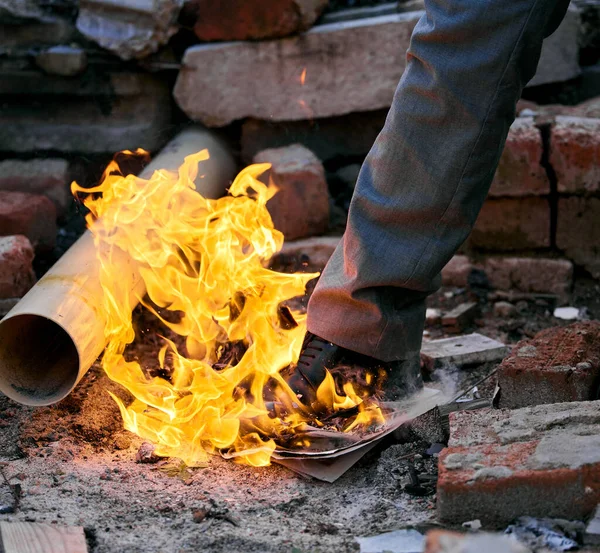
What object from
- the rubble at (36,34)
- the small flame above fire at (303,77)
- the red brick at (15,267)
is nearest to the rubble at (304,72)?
the small flame above fire at (303,77)

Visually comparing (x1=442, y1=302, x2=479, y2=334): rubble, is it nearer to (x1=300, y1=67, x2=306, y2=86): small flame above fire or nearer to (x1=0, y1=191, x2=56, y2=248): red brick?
(x1=300, y1=67, x2=306, y2=86): small flame above fire

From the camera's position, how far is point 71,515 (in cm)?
228

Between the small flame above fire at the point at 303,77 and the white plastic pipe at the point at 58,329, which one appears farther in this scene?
the small flame above fire at the point at 303,77

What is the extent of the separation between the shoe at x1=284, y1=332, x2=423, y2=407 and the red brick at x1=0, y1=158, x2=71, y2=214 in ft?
7.30

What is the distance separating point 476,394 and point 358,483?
73 centimetres

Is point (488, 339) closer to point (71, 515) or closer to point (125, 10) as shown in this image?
point (71, 515)

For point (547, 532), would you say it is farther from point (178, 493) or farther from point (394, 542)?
point (178, 493)

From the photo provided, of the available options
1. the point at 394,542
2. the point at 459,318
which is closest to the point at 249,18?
Answer: the point at 459,318

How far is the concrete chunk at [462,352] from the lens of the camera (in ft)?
10.8

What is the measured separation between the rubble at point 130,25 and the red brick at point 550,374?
270 centimetres

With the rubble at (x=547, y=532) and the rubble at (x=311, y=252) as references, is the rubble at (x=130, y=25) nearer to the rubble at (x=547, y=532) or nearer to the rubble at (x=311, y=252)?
the rubble at (x=311, y=252)

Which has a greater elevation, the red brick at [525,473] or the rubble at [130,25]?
the rubble at [130,25]

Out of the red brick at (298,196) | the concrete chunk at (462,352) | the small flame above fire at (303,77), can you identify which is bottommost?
the concrete chunk at (462,352)

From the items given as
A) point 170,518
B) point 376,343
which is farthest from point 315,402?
point 170,518
